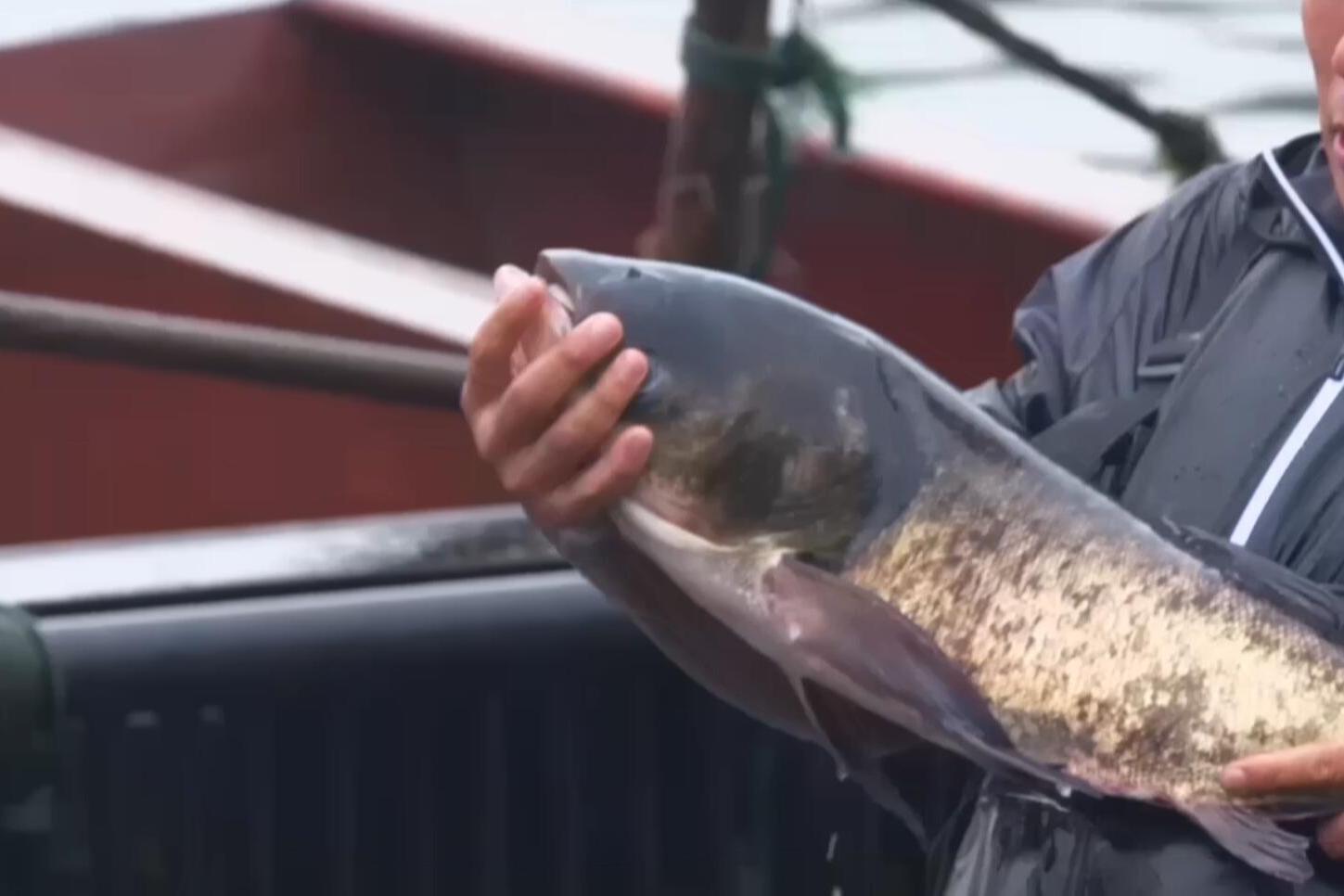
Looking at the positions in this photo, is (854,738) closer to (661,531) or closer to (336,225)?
(661,531)

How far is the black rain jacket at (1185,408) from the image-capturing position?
64.7 inches

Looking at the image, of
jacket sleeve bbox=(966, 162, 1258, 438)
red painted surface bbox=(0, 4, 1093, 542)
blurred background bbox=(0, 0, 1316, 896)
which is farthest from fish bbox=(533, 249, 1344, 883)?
red painted surface bbox=(0, 4, 1093, 542)

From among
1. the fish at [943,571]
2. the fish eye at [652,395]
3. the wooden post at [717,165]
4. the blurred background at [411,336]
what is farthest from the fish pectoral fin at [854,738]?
the wooden post at [717,165]

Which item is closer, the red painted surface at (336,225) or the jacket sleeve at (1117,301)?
the jacket sleeve at (1117,301)

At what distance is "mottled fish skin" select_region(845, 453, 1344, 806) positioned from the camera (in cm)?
161

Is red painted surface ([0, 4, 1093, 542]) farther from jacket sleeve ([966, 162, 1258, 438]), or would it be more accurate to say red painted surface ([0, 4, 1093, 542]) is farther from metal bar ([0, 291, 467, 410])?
jacket sleeve ([966, 162, 1258, 438])

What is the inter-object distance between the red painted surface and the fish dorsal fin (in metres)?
2.35

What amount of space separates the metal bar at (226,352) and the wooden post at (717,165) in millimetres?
432

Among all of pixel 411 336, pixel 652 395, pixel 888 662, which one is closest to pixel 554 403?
pixel 652 395

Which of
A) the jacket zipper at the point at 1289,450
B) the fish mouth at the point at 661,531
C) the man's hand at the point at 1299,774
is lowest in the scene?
the man's hand at the point at 1299,774

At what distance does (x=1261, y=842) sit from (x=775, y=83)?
1.81m

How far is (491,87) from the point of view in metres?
5.16

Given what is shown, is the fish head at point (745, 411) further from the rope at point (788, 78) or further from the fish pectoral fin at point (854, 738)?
the rope at point (788, 78)

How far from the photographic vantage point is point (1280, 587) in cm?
159
